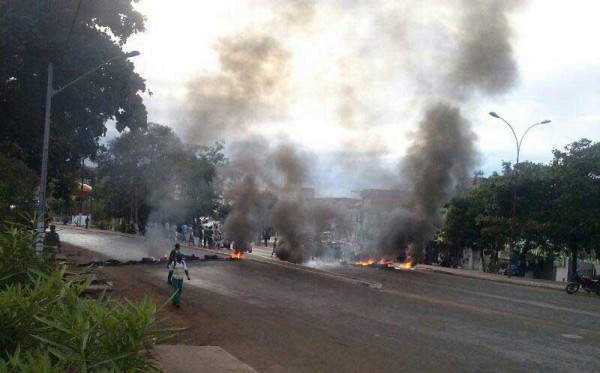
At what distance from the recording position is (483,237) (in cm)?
3669

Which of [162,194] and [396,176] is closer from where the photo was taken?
[396,176]

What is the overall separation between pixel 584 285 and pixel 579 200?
656 cm

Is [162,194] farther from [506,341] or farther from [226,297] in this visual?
[506,341]

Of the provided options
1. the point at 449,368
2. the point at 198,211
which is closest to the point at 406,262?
the point at 198,211

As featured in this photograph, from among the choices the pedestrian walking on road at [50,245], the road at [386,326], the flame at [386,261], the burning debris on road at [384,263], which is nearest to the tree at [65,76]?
the pedestrian walking on road at [50,245]

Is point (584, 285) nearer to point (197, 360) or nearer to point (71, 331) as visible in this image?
point (197, 360)

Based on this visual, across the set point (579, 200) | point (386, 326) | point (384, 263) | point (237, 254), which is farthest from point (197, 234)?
point (386, 326)

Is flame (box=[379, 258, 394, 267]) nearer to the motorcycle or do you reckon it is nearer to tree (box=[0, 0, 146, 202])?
the motorcycle

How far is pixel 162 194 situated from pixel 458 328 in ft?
122

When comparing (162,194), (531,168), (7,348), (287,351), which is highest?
(531,168)

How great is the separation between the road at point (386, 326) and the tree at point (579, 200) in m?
8.52

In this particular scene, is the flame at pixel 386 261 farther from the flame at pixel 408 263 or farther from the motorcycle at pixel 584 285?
the motorcycle at pixel 584 285

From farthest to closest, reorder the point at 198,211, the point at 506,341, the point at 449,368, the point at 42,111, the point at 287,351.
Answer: the point at 198,211 → the point at 42,111 → the point at 506,341 → the point at 287,351 → the point at 449,368

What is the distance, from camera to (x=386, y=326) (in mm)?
12695
